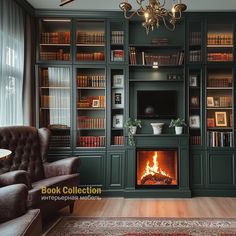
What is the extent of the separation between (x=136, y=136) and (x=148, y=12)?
A: 7.15 ft

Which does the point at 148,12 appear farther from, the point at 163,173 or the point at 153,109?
the point at 163,173

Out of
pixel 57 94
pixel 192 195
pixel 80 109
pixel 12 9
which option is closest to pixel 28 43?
pixel 12 9

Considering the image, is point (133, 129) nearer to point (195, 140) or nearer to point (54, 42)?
point (195, 140)

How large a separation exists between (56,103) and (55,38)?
114 cm

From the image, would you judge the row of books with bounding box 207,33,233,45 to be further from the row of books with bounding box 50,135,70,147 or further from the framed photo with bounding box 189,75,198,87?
the row of books with bounding box 50,135,70,147

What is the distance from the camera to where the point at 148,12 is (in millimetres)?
2457

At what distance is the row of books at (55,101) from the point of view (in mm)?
4293

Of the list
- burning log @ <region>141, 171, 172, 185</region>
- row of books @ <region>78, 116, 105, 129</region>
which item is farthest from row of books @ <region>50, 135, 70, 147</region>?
burning log @ <region>141, 171, 172, 185</region>

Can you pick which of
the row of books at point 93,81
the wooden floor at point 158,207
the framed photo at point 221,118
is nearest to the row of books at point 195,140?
the framed photo at point 221,118

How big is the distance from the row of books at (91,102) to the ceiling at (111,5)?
4.97 ft

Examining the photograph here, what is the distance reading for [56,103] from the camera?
430cm

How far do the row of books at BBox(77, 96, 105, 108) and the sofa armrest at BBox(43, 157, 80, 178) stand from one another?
1.17 metres

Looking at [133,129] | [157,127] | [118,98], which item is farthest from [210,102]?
[118,98]

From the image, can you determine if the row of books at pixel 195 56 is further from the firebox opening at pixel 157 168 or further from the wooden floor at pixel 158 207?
the wooden floor at pixel 158 207
